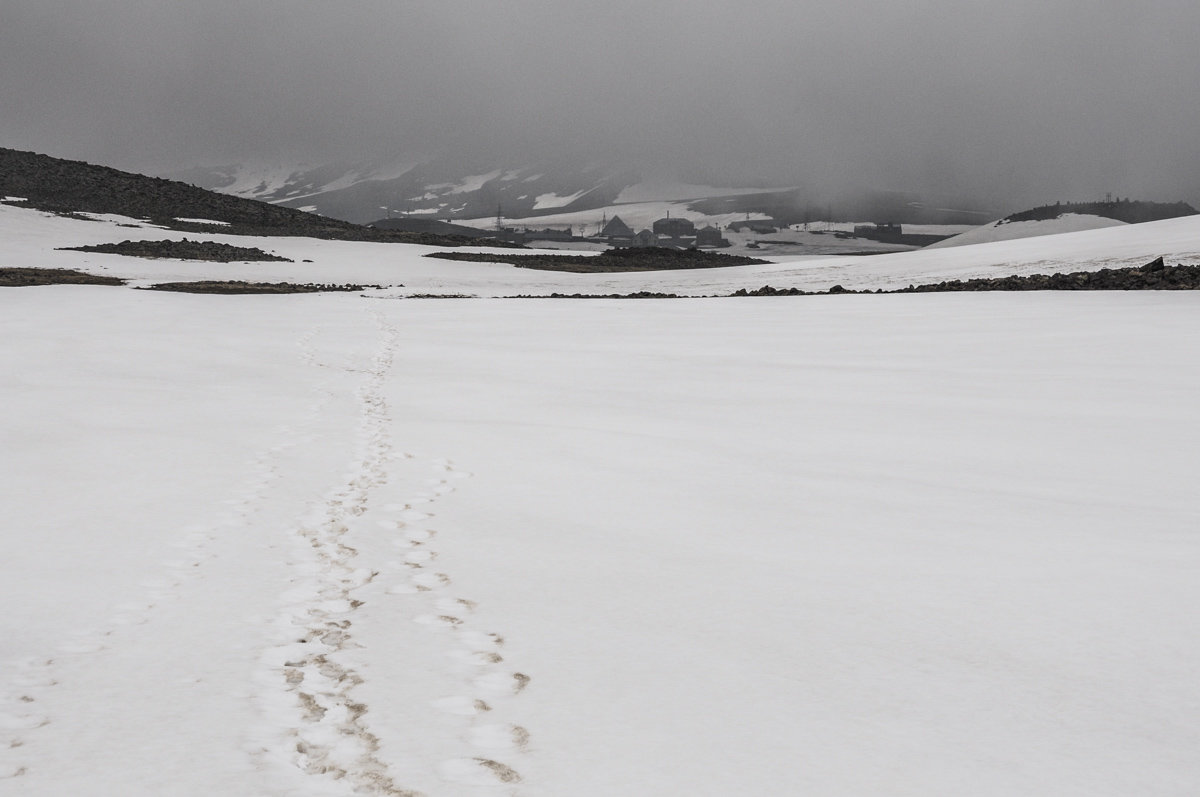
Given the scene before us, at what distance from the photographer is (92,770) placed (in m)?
3.01

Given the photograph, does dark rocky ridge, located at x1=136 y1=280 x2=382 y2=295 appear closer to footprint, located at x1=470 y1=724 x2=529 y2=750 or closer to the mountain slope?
footprint, located at x1=470 y1=724 x2=529 y2=750

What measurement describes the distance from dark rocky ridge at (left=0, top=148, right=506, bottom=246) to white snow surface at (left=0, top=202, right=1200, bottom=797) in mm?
73888

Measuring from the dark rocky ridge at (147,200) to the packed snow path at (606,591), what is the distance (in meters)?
74.7

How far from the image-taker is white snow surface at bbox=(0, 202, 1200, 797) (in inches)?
122

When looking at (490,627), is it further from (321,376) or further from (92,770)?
(321,376)

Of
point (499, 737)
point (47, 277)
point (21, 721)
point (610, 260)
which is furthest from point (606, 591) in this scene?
point (610, 260)

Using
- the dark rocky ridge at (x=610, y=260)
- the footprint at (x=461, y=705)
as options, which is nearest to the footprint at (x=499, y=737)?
the footprint at (x=461, y=705)

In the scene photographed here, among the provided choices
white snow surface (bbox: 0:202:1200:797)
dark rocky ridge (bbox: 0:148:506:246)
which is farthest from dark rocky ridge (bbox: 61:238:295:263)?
white snow surface (bbox: 0:202:1200:797)

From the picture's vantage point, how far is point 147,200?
89688mm

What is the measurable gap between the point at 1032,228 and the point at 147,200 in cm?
14748

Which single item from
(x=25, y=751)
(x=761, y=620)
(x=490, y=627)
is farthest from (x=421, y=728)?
(x=761, y=620)

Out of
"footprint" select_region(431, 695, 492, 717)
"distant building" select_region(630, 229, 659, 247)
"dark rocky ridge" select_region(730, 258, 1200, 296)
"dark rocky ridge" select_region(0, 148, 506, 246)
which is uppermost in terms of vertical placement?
"distant building" select_region(630, 229, 659, 247)

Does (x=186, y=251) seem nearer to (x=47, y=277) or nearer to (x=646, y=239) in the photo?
(x=47, y=277)

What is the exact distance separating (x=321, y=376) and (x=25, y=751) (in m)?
11.4
